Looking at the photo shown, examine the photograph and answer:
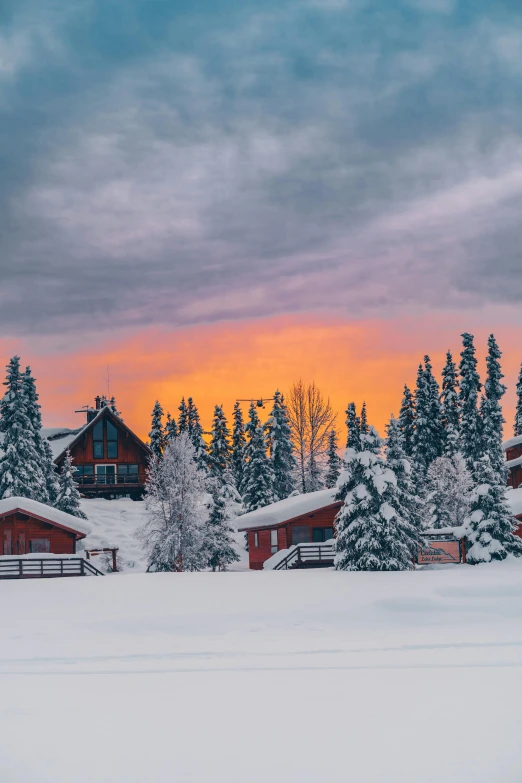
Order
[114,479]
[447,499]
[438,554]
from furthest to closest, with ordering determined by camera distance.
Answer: [114,479]
[447,499]
[438,554]

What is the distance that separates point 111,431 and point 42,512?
33.9m

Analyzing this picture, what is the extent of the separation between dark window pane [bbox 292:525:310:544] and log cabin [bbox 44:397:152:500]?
114ft

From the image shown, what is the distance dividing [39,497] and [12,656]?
49.3 metres

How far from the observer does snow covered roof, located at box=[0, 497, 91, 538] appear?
49.8m

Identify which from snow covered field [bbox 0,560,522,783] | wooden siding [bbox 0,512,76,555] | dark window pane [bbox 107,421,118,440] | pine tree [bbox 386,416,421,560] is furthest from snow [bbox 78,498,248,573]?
snow covered field [bbox 0,560,522,783]

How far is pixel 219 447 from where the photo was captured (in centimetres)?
8912

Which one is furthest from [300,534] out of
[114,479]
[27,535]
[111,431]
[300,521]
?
[111,431]

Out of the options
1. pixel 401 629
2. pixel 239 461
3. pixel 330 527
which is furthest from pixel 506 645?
pixel 239 461

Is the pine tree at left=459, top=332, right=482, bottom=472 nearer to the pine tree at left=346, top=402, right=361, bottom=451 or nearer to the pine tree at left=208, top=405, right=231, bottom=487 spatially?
the pine tree at left=346, top=402, right=361, bottom=451

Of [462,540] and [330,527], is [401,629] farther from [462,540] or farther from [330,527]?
[330,527]

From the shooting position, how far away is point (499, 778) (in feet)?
32.2

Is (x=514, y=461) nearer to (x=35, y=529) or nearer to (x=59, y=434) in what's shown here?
(x=35, y=529)

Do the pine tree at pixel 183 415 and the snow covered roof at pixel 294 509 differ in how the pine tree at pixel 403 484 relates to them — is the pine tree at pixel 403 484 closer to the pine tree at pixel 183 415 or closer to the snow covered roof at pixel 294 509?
the snow covered roof at pixel 294 509

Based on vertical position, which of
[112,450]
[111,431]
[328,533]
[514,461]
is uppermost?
[111,431]
